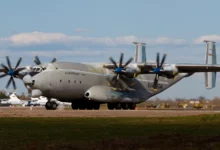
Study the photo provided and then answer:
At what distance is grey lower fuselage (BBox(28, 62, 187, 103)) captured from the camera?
62.1 meters

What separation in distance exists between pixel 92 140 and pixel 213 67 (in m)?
45.5

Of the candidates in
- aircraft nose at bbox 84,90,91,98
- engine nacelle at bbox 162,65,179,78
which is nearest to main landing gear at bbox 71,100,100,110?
aircraft nose at bbox 84,90,91,98

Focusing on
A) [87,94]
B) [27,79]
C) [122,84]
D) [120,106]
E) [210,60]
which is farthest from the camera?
[210,60]

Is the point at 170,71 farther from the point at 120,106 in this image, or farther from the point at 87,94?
the point at 87,94

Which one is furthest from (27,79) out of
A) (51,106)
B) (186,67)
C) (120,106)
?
(186,67)

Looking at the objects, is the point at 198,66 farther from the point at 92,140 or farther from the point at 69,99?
the point at 92,140

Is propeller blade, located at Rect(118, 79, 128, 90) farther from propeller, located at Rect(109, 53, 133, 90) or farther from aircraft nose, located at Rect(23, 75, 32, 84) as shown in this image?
aircraft nose, located at Rect(23, 75, 32, 84)

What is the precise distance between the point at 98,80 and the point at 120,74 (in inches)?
106

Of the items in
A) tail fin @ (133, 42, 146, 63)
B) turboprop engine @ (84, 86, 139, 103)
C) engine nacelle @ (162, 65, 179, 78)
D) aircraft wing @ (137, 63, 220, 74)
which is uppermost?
tail fin @ (133, 42, 146, 63)

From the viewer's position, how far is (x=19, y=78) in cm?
6788

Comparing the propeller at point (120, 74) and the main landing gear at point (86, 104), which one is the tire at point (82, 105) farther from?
the propeller at point (120, 74)

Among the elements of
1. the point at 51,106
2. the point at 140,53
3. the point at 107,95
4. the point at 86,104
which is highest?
the point at 140,53

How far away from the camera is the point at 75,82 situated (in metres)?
64.1

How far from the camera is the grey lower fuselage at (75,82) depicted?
62062mm
